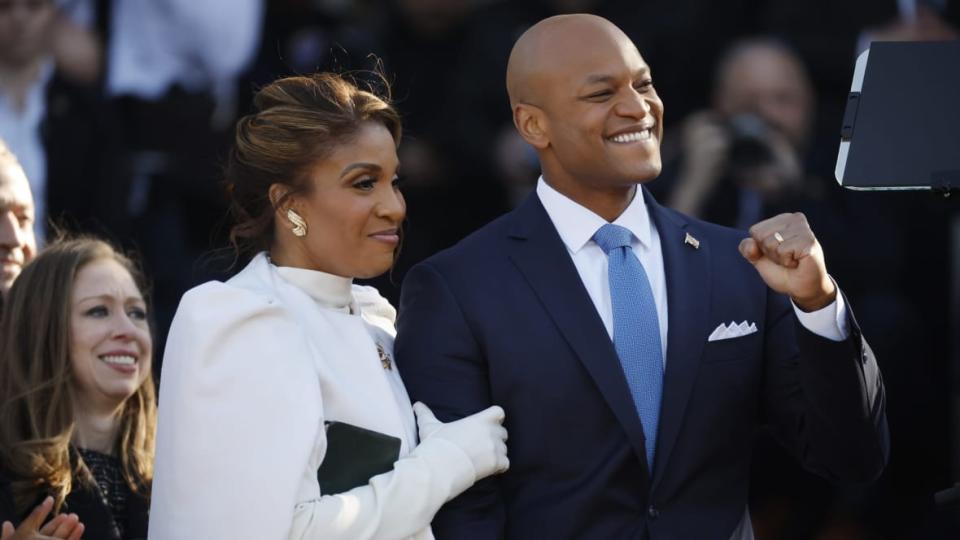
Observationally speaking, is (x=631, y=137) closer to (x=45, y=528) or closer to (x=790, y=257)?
(x=790, y=257)

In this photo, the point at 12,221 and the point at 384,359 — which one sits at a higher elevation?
the point at 12,221

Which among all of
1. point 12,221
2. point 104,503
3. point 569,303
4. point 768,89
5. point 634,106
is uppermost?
point 634,106

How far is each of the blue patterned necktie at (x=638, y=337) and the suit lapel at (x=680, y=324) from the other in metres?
0.03

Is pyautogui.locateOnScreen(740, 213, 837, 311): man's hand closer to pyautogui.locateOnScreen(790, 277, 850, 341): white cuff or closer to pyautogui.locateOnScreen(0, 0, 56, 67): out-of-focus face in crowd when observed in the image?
pyautogui.locateOnScreen(790, 277, 850, 341): white cuff

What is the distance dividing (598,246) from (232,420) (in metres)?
0.87

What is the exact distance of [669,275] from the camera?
11.4ft

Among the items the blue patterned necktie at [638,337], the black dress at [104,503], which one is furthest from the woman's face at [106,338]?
Answer: the blue patterned necktie at [638,337]

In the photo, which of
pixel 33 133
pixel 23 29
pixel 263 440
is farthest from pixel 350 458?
pixel 23 29

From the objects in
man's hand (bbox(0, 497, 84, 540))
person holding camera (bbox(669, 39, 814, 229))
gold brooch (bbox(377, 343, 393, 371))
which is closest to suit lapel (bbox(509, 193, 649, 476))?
gold brooch (bbox(377, 343, 393, 371))

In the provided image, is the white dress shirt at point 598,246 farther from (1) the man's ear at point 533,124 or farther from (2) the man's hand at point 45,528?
(2) the man's hand at point 45,528

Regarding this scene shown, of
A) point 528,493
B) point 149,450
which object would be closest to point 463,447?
point 528,493

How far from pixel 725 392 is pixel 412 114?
8.78 ft

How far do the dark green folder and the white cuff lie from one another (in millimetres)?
863

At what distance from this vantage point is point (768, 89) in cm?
555
